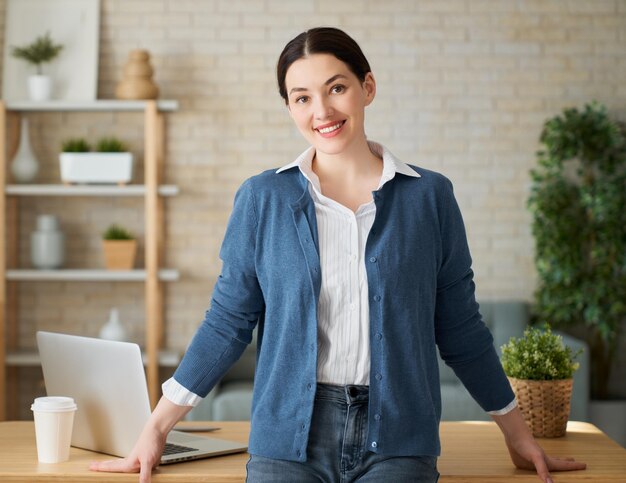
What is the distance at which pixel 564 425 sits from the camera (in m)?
2.28

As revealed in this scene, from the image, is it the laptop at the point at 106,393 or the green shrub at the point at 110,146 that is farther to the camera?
the green shrub at the point at 110,146

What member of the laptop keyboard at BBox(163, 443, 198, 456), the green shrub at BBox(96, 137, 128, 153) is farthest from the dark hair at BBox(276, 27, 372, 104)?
the green shrub at BBox(96, 137, 128, 153)

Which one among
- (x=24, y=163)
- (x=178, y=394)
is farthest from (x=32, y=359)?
(x=178, y=394)

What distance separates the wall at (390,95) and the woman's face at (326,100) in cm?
350

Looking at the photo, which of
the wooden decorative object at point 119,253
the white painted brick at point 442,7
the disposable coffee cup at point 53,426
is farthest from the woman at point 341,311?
the white painted brick at point 442,7

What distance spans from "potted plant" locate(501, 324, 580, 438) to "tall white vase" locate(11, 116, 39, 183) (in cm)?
368

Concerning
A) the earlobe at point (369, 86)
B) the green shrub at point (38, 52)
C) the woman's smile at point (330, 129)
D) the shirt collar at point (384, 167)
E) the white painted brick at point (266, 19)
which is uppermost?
the white painted brick at point (266, 19)

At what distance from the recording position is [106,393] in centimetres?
207

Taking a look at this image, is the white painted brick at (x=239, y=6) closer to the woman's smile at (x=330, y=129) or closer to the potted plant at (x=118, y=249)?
the potted plant at (x=118, y=249)

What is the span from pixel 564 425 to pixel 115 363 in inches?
43.3

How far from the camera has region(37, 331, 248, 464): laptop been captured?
6.56 feet

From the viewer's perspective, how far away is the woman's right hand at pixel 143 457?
1.90 metres

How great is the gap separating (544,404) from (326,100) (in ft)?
3.07

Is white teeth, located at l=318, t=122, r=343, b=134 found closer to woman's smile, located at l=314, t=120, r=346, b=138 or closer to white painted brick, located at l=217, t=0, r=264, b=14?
woman's smile, located at l=314, t=120, r=346, b=138
